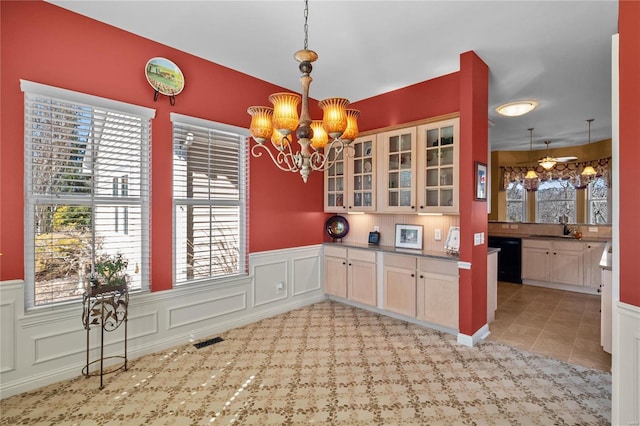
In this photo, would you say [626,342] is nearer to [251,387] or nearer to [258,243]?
[251,387]

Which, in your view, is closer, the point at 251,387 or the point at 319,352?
the point at 251,387

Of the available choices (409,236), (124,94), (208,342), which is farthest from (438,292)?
(124,94)

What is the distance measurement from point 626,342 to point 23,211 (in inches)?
163

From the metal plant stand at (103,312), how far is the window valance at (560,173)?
8.20 m

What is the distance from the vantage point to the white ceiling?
2.46 m

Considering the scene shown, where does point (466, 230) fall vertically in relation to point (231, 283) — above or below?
above

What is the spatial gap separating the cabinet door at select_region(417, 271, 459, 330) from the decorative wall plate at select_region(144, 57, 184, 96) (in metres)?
3.36

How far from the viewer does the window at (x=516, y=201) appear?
25.1 feet

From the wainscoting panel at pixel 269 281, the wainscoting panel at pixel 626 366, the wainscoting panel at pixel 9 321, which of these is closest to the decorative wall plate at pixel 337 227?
the wainscoting panel at pixel 269 281

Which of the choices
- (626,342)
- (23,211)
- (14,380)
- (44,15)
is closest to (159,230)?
(23,211)

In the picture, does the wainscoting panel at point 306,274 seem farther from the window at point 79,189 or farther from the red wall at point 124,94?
the window at point 79,189

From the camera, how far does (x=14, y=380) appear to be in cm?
224

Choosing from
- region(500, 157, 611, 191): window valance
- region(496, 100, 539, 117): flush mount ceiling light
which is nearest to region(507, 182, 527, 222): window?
region(500, 157, 611, 191): window valance

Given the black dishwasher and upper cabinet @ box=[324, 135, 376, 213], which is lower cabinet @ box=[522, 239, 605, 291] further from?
upper cabinet @ box=[324, 135, 376, 213]
